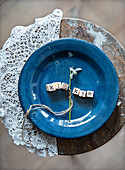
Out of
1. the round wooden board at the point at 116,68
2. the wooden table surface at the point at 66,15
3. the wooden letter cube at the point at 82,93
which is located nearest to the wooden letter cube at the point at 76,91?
the wooden letter cube at the point at 82,93

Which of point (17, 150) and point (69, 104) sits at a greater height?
point (69, 104)

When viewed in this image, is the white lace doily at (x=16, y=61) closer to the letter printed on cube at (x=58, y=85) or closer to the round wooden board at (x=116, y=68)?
the round wooden board at (x=116, y=68)

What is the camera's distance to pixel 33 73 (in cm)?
110

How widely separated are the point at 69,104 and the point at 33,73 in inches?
9.1

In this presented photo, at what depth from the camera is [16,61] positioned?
1.13 meters

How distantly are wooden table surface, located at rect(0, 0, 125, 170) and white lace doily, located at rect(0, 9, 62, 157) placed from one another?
509mm

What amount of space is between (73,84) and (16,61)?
1.00ft

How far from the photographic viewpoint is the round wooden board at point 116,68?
111cm

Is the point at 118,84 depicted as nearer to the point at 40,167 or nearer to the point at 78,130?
the point at 78,130

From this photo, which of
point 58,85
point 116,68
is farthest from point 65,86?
point 116,68

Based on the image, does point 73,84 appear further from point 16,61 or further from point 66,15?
point 66,15

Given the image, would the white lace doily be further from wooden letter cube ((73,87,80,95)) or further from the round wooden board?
wooden letter cube ((73,87,80,95))

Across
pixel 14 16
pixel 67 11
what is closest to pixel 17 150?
pixel 14 16

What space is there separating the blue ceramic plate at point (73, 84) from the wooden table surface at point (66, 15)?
60 centimetres
